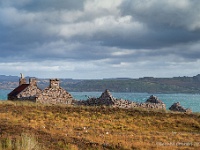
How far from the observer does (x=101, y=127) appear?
3891 cm

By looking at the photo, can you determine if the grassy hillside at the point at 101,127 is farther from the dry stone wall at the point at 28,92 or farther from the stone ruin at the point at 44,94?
the dry stone wall at the point at 28,92

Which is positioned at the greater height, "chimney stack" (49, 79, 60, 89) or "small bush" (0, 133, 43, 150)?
"chimney stack" (49, 79, 60, 89)

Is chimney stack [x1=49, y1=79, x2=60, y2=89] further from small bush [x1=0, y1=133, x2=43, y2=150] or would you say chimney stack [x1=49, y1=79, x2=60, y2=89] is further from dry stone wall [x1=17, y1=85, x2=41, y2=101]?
small bush [x1=0, y1=133, x2=43, y2=150]

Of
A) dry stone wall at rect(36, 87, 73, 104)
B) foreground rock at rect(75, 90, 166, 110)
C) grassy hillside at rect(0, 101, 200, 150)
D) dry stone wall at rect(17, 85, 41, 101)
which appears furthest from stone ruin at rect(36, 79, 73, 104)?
grassy hillside at rect(0, 101, 200, 150)

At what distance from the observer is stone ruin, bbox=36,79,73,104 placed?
197 feet

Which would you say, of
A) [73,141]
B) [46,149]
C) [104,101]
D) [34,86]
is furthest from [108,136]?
[34,86]

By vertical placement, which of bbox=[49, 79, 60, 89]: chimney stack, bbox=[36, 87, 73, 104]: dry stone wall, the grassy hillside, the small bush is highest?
bbox=[49, 79, 60, 89]: chimney stack

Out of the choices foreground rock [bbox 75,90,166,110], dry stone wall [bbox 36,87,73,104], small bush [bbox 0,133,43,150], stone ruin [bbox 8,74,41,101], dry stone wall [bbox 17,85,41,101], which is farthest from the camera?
stone ruin [bbox 8,74,41,101]

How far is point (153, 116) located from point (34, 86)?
25.7 metres

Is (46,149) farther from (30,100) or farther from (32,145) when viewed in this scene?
(30,100)

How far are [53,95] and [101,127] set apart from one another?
24639 millimetres

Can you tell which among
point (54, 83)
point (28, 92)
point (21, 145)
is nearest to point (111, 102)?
point (54, 83)

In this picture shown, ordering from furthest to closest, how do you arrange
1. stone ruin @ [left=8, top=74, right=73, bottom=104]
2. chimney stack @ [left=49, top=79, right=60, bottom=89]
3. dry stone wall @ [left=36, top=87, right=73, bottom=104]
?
1. chimney stack @ [left=49, top=79, right=60, bottom=89]
2. stone ruin @ [left=8, top=74, right=73, bottom=104]
3. dry stone wall @ [left=36, top=87, right=73, bottom=104]

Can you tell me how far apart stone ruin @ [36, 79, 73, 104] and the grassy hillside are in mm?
7733
